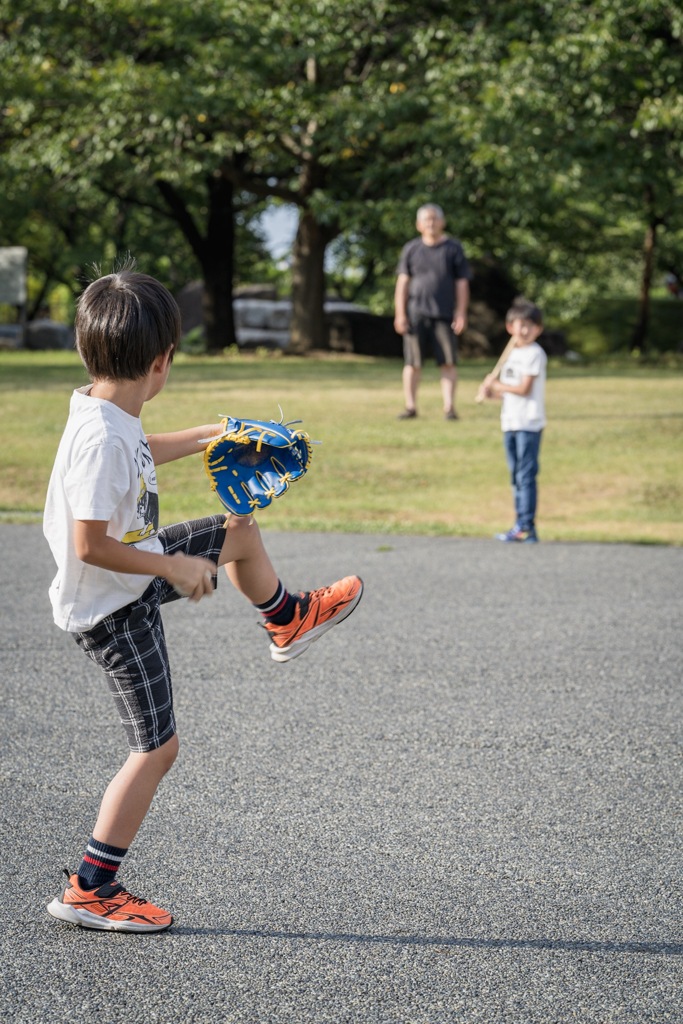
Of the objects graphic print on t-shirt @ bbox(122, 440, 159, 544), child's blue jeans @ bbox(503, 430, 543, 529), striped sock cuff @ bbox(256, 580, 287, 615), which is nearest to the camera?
graphic print on t-shirt @ bbox(122, 440, 159, 544)

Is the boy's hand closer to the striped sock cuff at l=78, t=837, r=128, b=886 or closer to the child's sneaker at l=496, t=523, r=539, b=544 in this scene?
the striped sock cuff at l=78, t=837, r=128, b=886

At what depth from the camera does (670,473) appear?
10.5 metres

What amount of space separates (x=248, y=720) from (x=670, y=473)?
711 centimetres

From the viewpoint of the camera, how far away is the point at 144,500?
2754 millimetres

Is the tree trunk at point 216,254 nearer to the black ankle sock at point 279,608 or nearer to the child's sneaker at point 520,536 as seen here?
the child's sneaker at point 520,536


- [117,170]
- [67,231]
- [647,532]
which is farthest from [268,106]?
[67,231]

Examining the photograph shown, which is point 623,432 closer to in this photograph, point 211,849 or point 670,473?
point 670,473

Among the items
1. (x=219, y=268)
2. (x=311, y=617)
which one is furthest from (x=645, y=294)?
(x=311, y=617)

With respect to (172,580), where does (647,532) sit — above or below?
below

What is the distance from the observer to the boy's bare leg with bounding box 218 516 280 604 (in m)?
3.18

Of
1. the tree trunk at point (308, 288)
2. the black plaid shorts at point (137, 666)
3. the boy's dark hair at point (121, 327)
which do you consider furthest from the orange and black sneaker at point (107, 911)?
the tree trunk at point (308, 288)

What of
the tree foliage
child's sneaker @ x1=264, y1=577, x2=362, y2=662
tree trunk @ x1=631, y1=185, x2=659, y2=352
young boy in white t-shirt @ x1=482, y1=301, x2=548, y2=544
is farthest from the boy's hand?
tree trunk @ x1=631, y1=185, x2=659, y2=352

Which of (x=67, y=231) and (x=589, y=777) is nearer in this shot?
(x=589, y=777)

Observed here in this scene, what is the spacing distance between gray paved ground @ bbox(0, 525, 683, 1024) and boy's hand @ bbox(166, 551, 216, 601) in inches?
32.8
